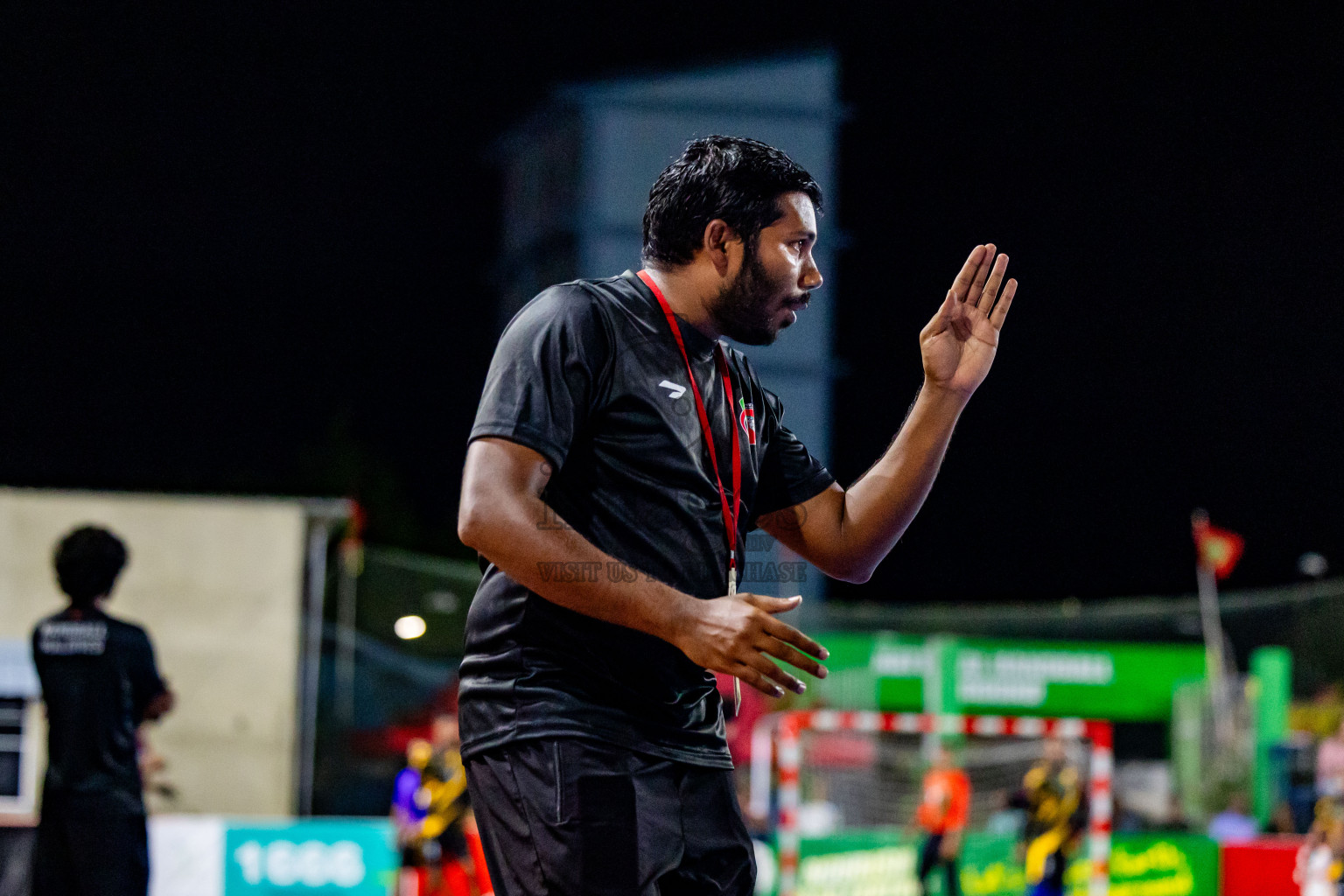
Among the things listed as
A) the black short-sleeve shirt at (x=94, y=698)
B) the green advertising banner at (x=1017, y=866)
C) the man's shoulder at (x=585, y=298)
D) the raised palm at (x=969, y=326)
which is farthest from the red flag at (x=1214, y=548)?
the man's shoulder at (x=585, y=298)

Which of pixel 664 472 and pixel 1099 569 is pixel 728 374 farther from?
pixel 1099 569

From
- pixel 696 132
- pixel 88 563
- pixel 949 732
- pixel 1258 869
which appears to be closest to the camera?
pixel 88 563

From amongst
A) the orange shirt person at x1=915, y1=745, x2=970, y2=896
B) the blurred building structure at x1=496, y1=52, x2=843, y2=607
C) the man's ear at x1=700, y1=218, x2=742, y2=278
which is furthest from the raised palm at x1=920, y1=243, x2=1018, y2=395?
the blurred building structure at x1=496, y1=52, x2=843, y2=607

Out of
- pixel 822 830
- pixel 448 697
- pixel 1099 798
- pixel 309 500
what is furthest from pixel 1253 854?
pixel 309 500

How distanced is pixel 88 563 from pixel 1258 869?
12.1 m

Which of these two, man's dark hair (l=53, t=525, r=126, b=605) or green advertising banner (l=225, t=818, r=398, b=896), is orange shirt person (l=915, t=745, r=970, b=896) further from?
man's dark hair (l=53, t=525, r=126, b=605)

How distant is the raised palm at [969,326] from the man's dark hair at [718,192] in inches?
15.0

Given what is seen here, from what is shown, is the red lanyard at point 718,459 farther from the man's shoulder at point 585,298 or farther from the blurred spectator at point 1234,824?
the blurred spectator at point 1234,824

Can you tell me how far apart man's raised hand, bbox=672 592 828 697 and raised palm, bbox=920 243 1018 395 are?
83 centimetres

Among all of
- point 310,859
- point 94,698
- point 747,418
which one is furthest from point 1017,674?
point 747,418

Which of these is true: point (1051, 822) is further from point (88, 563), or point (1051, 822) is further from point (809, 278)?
point (809, 278)

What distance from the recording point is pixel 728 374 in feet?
9.05

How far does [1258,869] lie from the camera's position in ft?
46.6

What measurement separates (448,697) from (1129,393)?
37.0 m
